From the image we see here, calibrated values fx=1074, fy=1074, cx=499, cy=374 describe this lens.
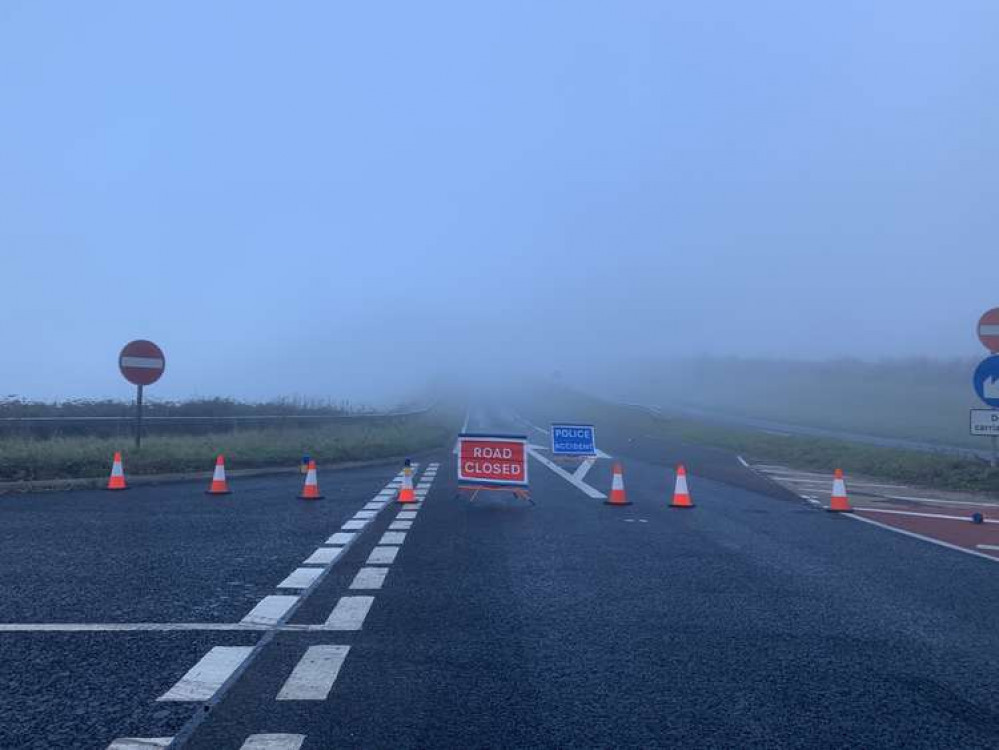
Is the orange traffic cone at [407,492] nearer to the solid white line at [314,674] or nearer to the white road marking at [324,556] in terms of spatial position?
the white road marking at [324,556]

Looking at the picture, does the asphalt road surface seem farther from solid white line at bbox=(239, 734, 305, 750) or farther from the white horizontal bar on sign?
the white horizontal bar on sign

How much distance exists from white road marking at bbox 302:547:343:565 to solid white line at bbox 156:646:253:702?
3673 millimetres

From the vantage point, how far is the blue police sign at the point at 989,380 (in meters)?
17.8

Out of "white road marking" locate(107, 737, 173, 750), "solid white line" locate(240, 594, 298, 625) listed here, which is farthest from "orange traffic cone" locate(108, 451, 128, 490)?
"white road marking" locate(107, 737, 173, 750)

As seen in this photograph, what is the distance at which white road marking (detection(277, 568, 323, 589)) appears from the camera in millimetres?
9702

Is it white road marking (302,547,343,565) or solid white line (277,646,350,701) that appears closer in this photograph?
solid white line (277,646,350,701)

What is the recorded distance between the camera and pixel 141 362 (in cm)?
2205

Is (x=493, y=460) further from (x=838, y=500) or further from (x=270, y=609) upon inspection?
(x=270, y=609)

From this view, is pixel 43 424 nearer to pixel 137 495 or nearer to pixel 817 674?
pixel 137 495

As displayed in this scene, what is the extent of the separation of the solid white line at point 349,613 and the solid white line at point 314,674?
2.27 ft

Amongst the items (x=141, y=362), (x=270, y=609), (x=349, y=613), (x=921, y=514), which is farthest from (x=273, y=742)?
(x=141, y=362)

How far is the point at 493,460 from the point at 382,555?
6287mm

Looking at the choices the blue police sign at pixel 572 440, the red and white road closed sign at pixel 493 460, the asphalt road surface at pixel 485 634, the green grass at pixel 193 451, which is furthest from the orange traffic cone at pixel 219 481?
the blue police sign at pixel 572 440

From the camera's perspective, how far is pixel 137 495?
58.6 feet
